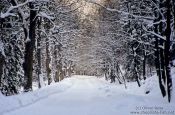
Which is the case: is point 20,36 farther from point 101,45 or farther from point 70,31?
point 101,45

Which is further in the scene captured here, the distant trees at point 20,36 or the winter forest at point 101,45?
the distant trees at point 20,36

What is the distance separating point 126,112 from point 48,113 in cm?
352

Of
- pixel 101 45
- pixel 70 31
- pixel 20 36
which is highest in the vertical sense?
pixel 70 31

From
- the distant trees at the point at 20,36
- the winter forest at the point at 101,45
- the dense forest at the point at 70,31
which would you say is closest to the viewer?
the winter forest at the point at 101,45

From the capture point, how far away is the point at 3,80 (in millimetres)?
31375

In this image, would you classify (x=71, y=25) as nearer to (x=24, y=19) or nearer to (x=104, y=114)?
(x=24, y=19)

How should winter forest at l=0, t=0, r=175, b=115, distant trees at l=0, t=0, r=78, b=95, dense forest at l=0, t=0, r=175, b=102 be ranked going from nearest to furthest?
winter forest at l=0, t=0, r=175, b=115 < dense forest at l=0, t=0, r=175, b=102 < distant trees at l=0, t=0, r=78, b=95

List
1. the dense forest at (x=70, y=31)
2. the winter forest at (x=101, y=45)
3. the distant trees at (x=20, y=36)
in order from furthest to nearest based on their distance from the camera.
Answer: the distant trees at (x=20, y=36) → the dense forest at (x=70, y=31) → the winter forest at (x=101, y=45)

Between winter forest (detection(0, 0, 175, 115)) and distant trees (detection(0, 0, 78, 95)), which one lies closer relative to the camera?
winter forest (detection(0, 0, 175, 115))

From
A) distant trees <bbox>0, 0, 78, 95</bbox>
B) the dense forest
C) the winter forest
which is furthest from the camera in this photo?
distant trees <bbox>0, 0, 78, 95</bbox>

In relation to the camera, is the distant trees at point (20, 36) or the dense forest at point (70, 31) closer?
the dense forest at point (70, 31)

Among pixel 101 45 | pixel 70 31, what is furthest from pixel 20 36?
pixel 101 45

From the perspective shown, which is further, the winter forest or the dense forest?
the dense forest

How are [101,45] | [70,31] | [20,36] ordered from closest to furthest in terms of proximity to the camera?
Result: 1. [20,36]
2. [70,31]
3. [101,45]
